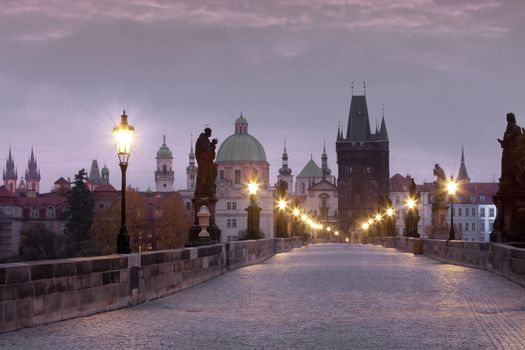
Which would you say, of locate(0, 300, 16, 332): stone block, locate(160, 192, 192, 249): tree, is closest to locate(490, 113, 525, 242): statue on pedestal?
locate(0, 300, 16, 332): stone block

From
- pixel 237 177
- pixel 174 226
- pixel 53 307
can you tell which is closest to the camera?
pixel 53 307

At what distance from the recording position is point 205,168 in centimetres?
3606

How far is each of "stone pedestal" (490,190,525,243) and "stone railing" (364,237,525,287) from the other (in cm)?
82

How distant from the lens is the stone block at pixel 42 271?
13.7m

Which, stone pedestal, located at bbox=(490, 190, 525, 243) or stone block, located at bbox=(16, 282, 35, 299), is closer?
stone block, located at bbox=(16, 282, 35, 299)

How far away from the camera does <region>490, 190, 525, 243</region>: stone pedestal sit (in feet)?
100

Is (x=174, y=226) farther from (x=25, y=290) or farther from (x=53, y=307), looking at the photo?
(x=25, y=290)

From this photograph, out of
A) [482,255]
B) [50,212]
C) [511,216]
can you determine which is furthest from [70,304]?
[50,212]

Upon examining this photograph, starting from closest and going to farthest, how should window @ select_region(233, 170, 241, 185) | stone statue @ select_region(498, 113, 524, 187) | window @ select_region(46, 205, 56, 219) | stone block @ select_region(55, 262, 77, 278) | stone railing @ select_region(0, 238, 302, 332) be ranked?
stone railing @ select_region(0, 238, 302, 332), stone block @ select_region(55, 262, 77, 278), stone statue @ select_region(498, 113, 524, 187), window @ select_region(46, 205, 56, 219), window @ select_region(233, 170, 241, 185)

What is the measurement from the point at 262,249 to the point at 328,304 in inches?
1051

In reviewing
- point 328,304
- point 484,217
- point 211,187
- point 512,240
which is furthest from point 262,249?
point 484,217

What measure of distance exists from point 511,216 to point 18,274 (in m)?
21.2

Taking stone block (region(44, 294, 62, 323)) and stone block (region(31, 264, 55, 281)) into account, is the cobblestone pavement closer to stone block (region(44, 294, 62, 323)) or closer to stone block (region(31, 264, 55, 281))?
stone block (region(44, 294, 62, 323))

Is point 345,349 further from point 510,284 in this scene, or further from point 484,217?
point 484,217
